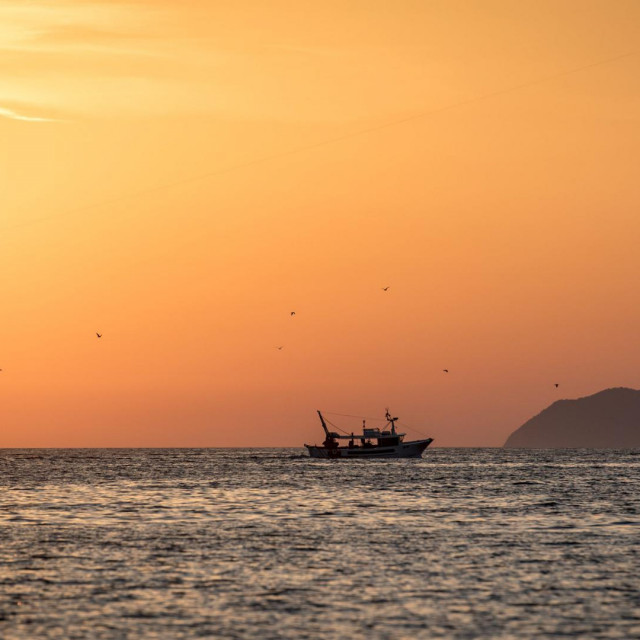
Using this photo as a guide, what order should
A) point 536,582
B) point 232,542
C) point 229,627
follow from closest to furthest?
point 229,627, point 536,582, point 232,542

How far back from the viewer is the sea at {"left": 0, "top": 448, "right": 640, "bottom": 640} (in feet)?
141

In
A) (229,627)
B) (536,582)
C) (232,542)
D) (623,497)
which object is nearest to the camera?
(229,627)

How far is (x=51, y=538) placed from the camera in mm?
75438

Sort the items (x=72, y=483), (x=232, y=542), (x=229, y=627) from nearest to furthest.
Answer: (x=229, y=627)
(x=232, y=542)
(x=72, y=483)

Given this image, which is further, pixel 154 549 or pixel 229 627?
pixel 154 549

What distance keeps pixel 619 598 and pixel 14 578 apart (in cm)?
2810

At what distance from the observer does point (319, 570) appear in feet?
191

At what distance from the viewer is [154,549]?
225 ft

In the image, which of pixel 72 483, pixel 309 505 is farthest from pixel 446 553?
pixel 72 483

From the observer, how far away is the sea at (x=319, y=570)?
42.9 meters

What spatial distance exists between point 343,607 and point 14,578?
1783 centimetres

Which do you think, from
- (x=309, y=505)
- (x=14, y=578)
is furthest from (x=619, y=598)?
(x=309, y=505)

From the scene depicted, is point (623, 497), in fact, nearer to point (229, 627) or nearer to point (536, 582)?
point (536, 582)

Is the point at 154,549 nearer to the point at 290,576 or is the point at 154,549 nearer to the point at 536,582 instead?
the point at 290,576
